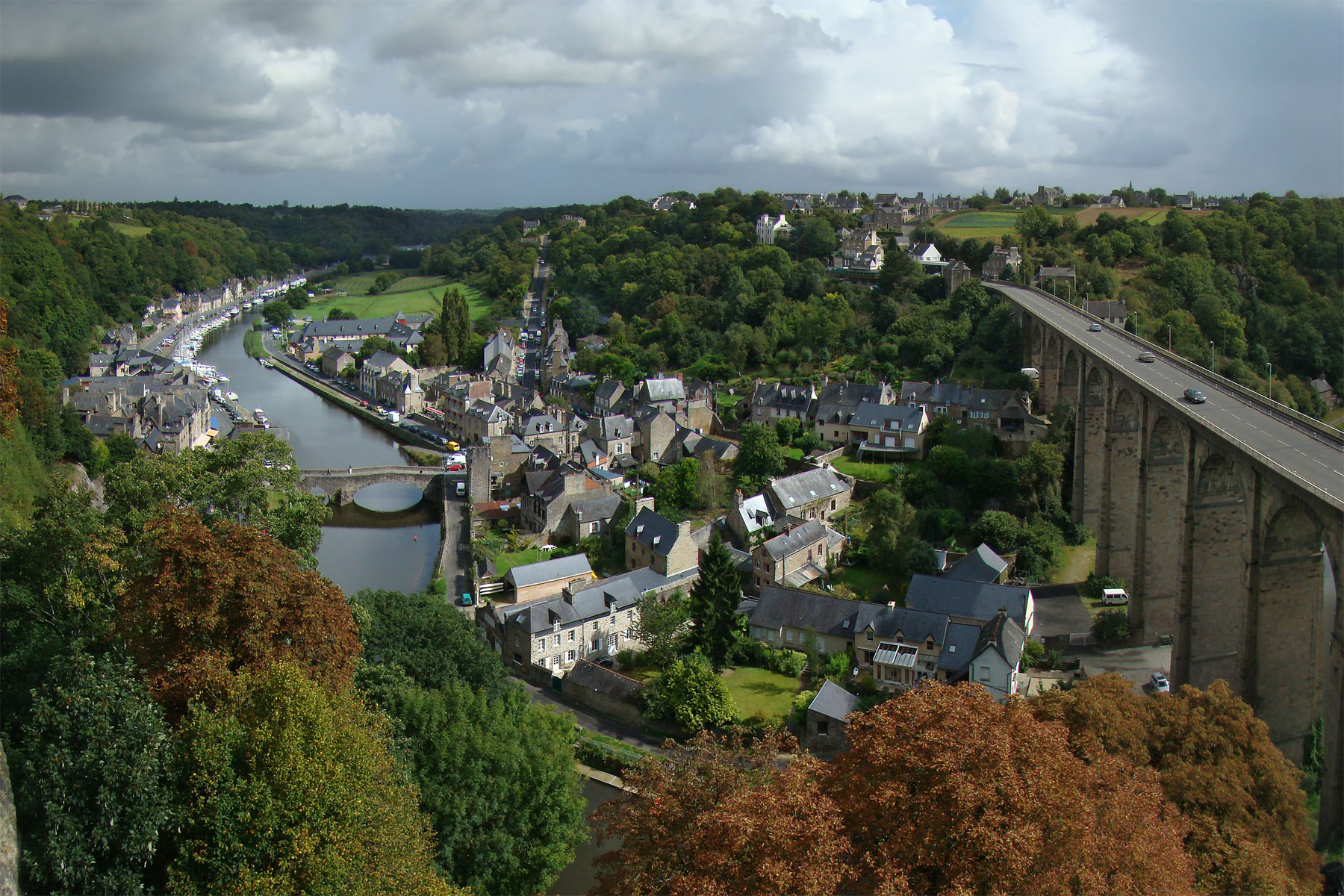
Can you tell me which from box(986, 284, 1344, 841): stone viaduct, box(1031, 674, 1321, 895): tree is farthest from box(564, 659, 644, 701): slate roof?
box(986, 284, 1344, 841): stone viaduct

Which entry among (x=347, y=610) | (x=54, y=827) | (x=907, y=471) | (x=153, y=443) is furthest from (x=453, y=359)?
(x=54, y=827)

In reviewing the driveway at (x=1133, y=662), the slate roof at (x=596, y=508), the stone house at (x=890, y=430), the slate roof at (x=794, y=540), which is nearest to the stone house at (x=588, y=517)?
the slate roof at (x=596, y=508)

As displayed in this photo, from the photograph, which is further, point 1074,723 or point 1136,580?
point 1136,580

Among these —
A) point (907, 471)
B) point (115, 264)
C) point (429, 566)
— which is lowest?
point (429, 566)

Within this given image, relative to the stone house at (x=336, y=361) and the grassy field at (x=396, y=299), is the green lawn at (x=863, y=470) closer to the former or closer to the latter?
the stone house at (x=336, y=361)

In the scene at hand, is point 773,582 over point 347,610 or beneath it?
beneath

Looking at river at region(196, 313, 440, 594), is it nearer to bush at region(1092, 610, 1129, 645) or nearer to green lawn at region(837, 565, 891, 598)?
green lawn at region(837, 565, 891, 598)

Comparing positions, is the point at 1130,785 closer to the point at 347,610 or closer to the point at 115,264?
the point at 347,610
